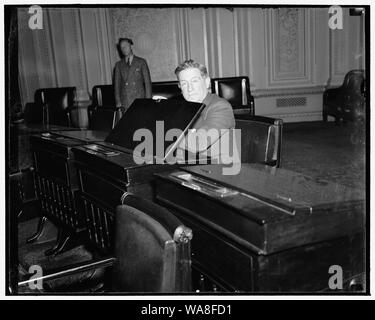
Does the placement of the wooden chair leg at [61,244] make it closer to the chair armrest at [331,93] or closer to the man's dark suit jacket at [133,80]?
the man's dark suit jacket at [133,80]

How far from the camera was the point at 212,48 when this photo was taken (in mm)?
8125

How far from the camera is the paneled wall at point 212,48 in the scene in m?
7.91

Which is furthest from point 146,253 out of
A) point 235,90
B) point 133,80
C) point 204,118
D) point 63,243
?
point 235,90

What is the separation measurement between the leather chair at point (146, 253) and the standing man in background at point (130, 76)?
479 cm

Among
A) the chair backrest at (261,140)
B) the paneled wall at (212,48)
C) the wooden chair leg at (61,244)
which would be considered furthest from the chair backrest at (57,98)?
the chair backrest at (261,140)

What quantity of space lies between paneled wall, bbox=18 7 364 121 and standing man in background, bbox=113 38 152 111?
1.99 meters

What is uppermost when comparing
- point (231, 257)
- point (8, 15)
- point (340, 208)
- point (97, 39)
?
point (97, 39)

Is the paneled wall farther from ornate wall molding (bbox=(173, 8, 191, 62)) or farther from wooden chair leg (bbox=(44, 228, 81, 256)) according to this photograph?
wooden chair leg (bbox=(44, 228, 81, 256))

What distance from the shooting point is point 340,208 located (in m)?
1.18

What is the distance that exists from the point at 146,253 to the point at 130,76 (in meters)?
5.17
